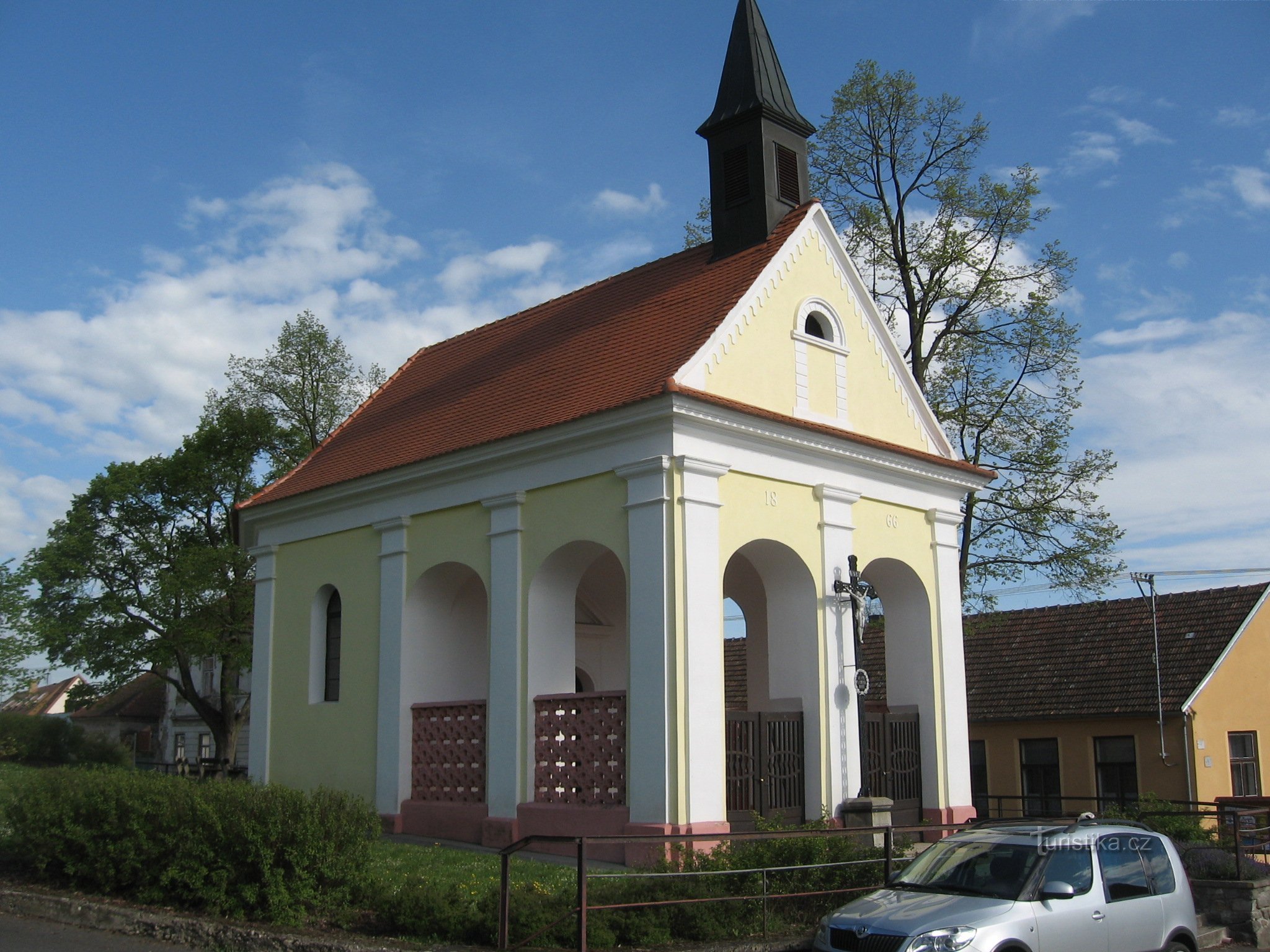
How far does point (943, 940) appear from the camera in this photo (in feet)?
Result: 27.9

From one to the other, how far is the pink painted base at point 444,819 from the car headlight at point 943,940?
8.89 m

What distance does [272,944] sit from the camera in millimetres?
10055

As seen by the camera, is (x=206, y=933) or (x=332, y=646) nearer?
(x=206, y=933)

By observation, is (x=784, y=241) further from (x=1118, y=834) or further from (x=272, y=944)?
(x=272, y=944)

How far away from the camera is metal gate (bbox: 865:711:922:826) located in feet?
55.9

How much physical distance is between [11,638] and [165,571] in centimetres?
1103

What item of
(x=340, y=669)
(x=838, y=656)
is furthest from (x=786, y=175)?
(x=340, y=669)

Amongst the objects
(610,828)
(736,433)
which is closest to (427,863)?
(610,828)

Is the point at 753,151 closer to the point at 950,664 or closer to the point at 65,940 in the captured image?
the point at 950,664

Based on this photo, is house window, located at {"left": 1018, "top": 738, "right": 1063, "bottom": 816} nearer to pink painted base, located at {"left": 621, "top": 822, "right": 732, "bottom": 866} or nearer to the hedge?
pink painted base, located at {"left": 621, "top": 822, "right": 732, "bottom": 866}

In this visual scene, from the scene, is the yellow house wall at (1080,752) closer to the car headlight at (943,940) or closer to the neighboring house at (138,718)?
the car headlight at (943,940)

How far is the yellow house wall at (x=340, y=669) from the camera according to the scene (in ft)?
62.4

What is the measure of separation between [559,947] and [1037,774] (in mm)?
21110

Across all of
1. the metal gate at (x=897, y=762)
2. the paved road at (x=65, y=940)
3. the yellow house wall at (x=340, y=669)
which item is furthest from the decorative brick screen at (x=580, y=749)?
the paved road at (x=65, y=940)
